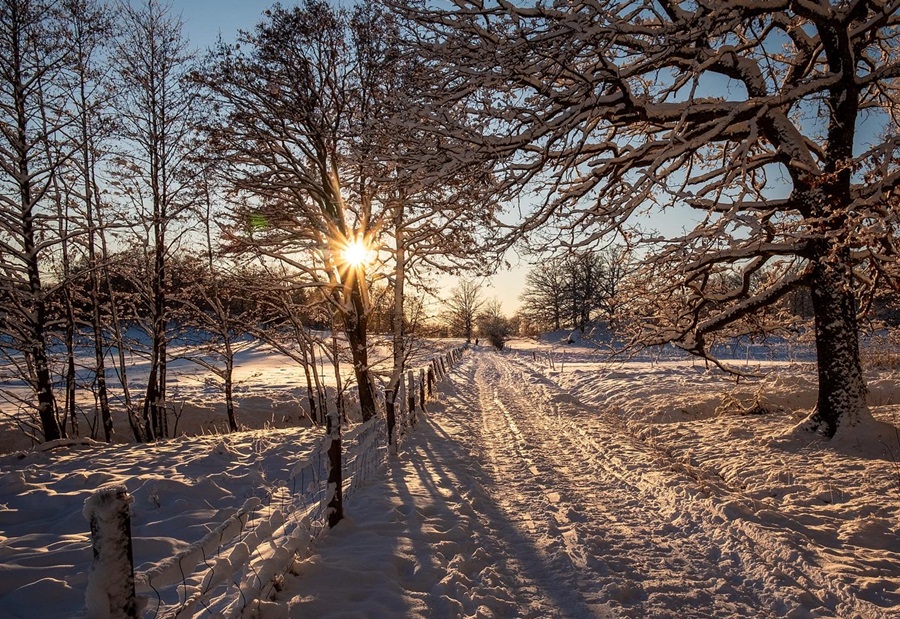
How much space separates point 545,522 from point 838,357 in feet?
19.2

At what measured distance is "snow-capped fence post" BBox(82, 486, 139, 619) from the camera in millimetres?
1919

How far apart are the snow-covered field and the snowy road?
0.02 metres

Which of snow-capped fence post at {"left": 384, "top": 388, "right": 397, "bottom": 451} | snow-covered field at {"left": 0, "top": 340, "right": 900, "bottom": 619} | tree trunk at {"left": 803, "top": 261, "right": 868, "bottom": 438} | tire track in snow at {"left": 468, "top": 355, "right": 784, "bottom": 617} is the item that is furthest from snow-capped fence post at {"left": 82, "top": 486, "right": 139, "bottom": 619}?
tree trunk at {"left": 803, "top": 261, "right": 868, "bottom": 438}

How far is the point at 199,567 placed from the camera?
133 inches

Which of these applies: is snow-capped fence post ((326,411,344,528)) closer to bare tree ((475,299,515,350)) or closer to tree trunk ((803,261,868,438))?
tree trunk ((803,261,868,438))

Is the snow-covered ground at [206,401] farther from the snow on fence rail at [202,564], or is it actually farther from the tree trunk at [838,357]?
the tree trunk at [838,357]

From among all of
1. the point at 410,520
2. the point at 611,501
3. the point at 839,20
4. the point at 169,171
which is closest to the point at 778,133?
the point at 839,20

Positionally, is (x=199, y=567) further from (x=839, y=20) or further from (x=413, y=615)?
(x=839, y=20)

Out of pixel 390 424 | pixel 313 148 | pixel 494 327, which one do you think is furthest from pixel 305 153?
pixel 494 327

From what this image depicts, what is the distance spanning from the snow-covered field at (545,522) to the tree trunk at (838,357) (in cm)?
36

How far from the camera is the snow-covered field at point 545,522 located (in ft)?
11.3

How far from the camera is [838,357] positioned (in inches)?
282

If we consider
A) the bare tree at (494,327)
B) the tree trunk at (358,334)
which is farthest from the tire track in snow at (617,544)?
the bare tree at (494,327)

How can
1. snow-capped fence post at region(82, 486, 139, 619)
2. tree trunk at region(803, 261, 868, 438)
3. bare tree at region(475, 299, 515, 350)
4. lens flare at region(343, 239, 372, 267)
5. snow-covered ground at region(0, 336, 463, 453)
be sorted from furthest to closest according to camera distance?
bare tree at region(475, 299, 515, 350)
snow-covered ground at region(0, 336, 463, 453)
lens flare at region(343, 239, 372, 267)
tree trunk at region(803, 261, 868, 438)
snow-capped fence post at region(82, 486, 139, 619)
